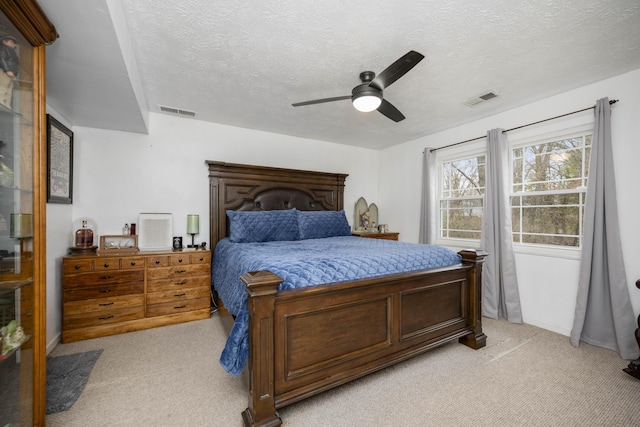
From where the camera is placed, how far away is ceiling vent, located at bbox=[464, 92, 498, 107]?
2.82 metres

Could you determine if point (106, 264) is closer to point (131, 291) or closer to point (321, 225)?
point (131, 291)

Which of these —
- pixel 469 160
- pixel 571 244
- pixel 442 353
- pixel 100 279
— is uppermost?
pixel 469 160

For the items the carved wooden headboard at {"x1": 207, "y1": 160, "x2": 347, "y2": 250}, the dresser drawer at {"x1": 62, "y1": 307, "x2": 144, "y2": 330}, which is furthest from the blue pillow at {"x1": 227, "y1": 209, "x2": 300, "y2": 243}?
the dresser drawer at {"x1": 62, "y1": 307, "x2": 144, "y2": 330}

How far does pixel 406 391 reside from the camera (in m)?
1.80

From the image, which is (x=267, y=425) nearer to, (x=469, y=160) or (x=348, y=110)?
(x=348, y=110)

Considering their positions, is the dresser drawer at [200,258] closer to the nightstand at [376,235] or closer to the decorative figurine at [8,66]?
the decorative figurine at [8,66]

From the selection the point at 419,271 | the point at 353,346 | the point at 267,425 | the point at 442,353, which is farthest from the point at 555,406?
the point at 267,425

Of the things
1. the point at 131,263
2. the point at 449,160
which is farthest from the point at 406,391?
the point at 449,160

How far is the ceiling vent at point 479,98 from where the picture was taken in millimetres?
2815

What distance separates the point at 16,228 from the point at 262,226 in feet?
7.14

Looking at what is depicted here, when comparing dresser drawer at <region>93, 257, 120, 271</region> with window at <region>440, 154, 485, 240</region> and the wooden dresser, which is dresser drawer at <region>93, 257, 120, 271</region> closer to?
the wooden dresser

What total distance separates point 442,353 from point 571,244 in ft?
6.10

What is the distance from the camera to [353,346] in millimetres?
1798

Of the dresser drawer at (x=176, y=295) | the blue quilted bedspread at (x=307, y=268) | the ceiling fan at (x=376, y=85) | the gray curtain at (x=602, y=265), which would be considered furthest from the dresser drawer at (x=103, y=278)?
the gray curtain at (x=602, y=265)
